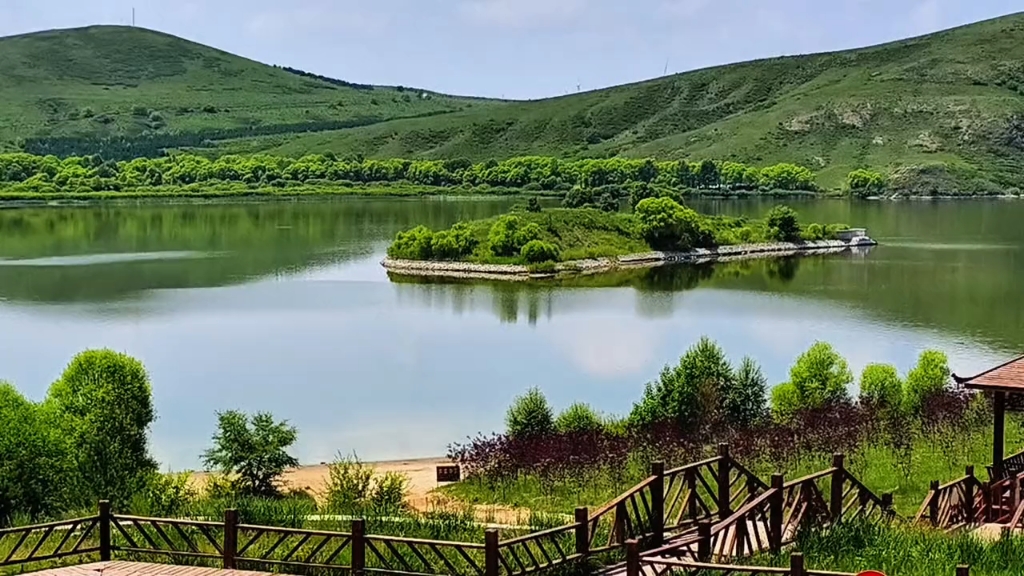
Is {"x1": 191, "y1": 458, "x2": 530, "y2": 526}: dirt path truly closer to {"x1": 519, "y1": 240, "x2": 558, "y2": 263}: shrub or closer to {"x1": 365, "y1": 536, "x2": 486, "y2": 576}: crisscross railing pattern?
{"x1": 365, "y1": 536, "x2": 486, "y2": 576}: crisscross railing pattern

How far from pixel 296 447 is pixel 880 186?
110m

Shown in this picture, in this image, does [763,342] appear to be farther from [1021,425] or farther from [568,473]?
[568,473]

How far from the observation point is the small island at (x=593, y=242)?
62125 millimetres

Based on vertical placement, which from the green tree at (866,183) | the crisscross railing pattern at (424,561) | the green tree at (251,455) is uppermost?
the green tree at (866,183)

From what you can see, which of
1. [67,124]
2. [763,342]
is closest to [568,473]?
[763,342]

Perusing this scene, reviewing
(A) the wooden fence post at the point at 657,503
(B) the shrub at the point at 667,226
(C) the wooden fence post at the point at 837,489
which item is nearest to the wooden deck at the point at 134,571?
(A) the wooden fence post at the point at 657,503

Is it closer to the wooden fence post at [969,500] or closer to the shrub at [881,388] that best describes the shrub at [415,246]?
the shrub at [881,388]

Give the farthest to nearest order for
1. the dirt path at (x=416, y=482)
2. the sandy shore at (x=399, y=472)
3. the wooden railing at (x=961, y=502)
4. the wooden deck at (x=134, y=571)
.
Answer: the sandy shore at (x=399, y=472) → the dirt path at (x=416, y=482) → the wooden railing at (x=961, y=502) → the wooden deck at (x=134, y=571)

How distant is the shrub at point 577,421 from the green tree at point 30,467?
29.8 ft

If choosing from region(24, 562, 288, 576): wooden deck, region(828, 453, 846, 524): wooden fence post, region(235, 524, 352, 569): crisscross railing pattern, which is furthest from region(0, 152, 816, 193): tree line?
region(24, 562, 288, 576): wooden deck

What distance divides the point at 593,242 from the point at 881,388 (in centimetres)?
4422

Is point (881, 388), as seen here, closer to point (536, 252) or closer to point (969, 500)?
point (969, 500)

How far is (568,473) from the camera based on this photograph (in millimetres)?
19125

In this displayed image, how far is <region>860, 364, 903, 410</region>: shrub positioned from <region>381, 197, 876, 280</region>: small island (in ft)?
116
